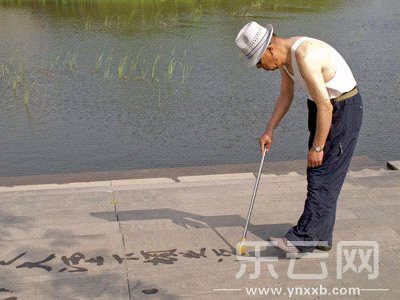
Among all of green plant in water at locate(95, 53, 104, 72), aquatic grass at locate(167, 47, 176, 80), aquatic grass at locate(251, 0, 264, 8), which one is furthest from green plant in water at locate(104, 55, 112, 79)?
aquatic grass at locate(251, 0, 264, 8)

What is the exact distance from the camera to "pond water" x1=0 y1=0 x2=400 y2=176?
8125 millimetres

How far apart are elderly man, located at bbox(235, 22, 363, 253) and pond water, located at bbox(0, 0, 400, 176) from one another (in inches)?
166

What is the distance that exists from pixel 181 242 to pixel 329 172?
1.00 metres

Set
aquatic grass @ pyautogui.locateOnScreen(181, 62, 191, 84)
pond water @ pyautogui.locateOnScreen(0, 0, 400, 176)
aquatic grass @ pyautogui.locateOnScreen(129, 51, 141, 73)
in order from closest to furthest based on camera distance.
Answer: pond water @ pyautogui.locateOnScreen(0, 0, 400, 176) < aquatic grass @ pyautogui.locateOnScreen(181, 62, 191, 84) < aquatic grass @ pyautogui.locateOnScreen(129, 51, 141, 73)

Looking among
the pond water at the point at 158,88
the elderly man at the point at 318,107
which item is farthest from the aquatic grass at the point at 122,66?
the elderly man at the point at 318,107

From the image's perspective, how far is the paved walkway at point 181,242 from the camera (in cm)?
326

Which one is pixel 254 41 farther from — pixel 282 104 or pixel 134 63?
pixel 134 63

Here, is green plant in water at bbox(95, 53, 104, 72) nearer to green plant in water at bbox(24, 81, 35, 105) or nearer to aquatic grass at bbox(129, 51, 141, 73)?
aquatic grass at bbox(129, 51, 141, 73)

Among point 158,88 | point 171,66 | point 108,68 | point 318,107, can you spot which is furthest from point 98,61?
point 318,107

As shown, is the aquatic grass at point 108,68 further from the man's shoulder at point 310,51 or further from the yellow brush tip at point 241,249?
the man's shoulder at point 310,51

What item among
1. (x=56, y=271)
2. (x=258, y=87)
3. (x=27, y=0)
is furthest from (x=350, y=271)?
(x=27, y=0)

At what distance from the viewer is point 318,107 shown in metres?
3.23

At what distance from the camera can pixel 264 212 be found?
4.25 metres

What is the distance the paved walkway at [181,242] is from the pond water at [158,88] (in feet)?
9.82
